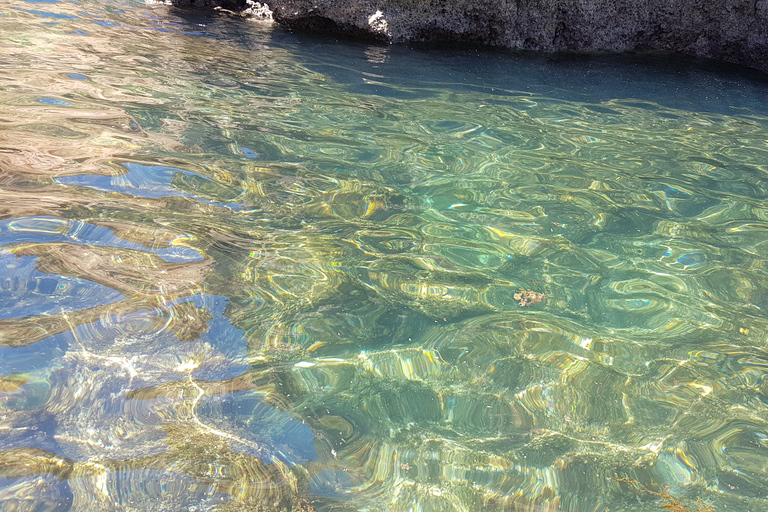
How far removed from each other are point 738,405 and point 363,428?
1.65 meters

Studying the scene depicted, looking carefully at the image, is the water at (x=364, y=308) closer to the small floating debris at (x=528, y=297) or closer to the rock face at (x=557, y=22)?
the small floating debris at (x=528, y=297)


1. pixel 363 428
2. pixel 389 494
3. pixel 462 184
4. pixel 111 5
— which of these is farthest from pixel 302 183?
pixel 111 5

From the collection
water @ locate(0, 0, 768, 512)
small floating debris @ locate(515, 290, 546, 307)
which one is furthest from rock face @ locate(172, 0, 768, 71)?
small floating debris @ locate(515, 290, 546, 307)

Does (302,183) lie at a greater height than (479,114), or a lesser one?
lesser

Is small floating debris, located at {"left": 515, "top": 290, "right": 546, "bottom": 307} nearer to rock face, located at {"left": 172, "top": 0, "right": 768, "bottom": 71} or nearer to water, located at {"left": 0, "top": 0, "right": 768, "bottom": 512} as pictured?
water, located at {"left": 0, "top": 0, "right": 768, "bottom": 512}

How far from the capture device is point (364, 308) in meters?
2.97

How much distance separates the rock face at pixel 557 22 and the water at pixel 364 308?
156 inches

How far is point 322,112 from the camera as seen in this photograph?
18.2 ft

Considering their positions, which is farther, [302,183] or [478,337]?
[302,183]

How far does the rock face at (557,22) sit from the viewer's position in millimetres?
9102

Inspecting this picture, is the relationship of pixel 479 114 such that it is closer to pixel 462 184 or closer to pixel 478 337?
pixel 462 184

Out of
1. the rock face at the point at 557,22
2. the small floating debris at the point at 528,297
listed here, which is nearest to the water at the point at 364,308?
the small floating debris at the point at 528,297

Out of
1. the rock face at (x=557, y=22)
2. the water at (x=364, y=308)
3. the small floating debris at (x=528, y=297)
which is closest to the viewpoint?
the water at (x=364, y=308)

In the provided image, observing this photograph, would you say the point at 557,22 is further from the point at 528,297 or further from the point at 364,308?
the point at 364,308
